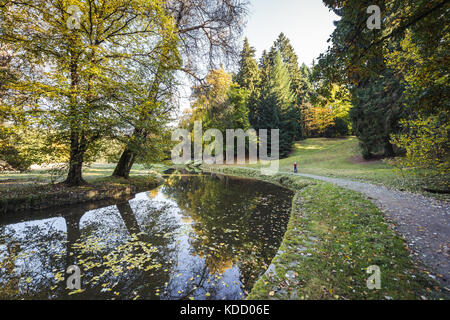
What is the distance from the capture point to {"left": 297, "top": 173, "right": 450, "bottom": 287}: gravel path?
304 cm

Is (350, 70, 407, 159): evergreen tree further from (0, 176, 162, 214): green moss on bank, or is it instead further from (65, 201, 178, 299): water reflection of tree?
(0, 176, 162, 214): green moss on bank

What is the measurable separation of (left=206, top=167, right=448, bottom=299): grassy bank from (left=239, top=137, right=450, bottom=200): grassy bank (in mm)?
5326

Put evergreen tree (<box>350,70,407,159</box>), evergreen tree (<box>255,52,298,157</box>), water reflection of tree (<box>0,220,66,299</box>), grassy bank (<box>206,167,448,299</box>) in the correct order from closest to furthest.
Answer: grassy bank (<box>206,167,448,299</box>) < water reflection of tree (<box>0,220,66,299</box>) < evergreen tree (<box>350,70,407,159</box>) < evergreen tree (<box>255,52,298,157</box>)

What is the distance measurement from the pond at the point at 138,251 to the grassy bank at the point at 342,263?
59 centimetres

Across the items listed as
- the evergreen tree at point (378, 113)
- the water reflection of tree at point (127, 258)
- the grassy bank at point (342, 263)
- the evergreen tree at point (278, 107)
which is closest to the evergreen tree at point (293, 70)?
the evergreen tree at point (278, 107)

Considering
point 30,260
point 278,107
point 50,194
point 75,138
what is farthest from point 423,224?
point 278,107

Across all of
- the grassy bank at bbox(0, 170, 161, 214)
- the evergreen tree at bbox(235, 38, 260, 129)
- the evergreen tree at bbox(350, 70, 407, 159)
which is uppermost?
the evergreen tree at bbox(235, 38, 260, 129)

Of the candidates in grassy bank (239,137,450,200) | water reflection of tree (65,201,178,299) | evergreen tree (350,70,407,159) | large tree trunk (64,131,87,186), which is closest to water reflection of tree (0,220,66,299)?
water reflection of tree (65,201,178,299)

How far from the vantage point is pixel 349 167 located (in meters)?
17.9

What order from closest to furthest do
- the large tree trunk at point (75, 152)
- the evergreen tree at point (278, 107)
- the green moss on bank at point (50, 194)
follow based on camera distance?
the green moss on bank at point (50, 194) < the large tree trunk at point (75, 152) < the evergreen tree at point (278, 107)

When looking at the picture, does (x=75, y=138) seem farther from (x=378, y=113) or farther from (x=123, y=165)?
(x=378, y=113)

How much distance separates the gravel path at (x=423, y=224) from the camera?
9.96ft

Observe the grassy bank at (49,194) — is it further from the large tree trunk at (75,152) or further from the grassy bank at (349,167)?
the grassy bank at (349,167)
